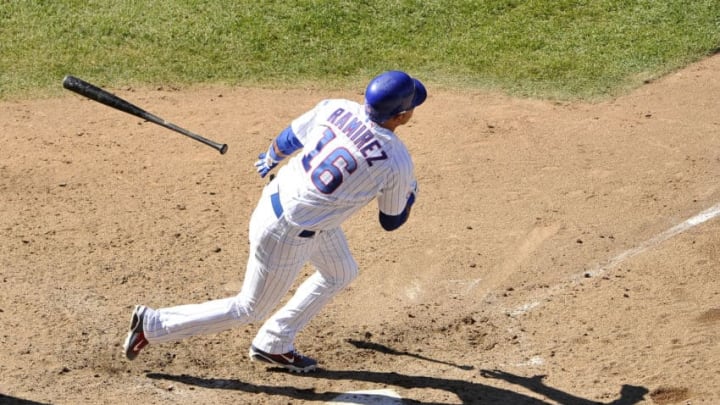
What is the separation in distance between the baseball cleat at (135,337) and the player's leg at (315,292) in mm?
697

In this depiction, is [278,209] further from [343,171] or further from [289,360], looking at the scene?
[289,360]

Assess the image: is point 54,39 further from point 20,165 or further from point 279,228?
point 279,228

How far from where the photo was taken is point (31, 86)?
10.5 m

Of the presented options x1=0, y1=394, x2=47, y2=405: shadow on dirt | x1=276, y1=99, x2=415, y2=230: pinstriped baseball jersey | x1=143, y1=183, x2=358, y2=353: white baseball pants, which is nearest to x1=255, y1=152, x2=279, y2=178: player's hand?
x1=143, y1=183, x2=358, y2=353: white baseball pants

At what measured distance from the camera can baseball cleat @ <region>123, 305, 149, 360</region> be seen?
6166mm

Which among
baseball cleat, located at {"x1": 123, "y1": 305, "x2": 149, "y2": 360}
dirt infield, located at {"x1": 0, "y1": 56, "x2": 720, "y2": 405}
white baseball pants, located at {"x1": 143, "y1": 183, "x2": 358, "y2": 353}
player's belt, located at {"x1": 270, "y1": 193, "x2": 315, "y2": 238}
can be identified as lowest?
dirt infield, located at {"x1": 0, "y1": 56, "x2": 720, "y2": 405}

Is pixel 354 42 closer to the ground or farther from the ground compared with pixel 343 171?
closer to the ground

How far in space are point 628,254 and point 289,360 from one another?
2.80 meters

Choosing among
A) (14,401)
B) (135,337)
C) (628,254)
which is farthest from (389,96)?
(628,254)

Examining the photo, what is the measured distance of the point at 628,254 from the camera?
775 centimetres

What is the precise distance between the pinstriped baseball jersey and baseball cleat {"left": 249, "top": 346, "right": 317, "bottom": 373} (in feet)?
3.32

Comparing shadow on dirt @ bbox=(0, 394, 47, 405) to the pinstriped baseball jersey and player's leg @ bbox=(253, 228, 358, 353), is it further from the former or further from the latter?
the pinstriped baseball jersey

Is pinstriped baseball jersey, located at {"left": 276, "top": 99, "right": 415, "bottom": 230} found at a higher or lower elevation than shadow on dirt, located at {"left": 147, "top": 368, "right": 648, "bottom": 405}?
higher

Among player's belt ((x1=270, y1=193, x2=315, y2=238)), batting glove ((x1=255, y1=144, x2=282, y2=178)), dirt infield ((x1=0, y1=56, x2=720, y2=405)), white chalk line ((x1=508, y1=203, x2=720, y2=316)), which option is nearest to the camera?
player's belt ((x1=270, y1=193, x2=315, y2=238))
